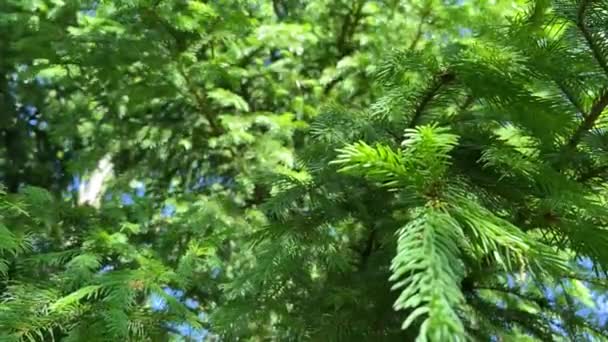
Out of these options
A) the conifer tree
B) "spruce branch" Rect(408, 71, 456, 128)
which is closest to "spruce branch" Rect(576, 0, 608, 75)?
the conifer tree

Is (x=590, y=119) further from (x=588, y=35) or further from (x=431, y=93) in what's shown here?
(x=431, y=93)

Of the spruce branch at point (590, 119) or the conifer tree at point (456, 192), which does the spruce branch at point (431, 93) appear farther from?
the spruce branch at point (590, 119)

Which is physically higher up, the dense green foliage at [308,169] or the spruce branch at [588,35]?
the spruce branch at [588,35]

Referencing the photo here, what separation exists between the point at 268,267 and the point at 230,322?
0.93 feet

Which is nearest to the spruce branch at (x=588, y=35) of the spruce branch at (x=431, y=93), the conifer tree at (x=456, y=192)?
the conifer tree at (x=456, y=192)

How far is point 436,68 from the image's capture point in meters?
1.56

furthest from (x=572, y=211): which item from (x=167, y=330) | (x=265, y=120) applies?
(x=265, y=120)

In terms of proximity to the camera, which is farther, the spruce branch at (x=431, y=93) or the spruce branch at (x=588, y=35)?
the spruce branch at (x=431, y=93)

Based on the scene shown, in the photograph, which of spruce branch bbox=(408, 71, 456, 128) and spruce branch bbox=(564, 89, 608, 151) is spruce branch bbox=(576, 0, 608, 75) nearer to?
spruce branch bbox=(564, 89, 608, 151)

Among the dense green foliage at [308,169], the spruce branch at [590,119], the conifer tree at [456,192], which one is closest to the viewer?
the conifer tree at [456,192]

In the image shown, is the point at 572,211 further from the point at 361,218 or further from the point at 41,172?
the point at 41,172

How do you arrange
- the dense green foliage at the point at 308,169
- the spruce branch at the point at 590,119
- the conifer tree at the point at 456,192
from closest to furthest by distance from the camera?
1. the conifer tree at the point at 456,192
2. the dense green foliage at the point at 308,169
3. the spruce branch at the point at 590,119

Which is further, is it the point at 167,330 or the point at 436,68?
the point at 167,330

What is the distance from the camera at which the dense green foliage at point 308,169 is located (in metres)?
1.29
